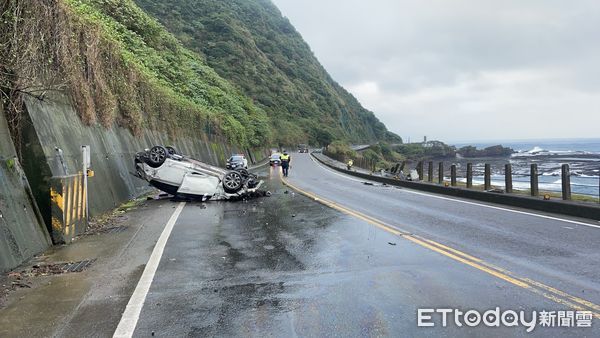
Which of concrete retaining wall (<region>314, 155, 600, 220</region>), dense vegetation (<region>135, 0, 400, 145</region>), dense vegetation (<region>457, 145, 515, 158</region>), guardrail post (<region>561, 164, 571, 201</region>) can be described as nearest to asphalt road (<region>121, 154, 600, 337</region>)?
concrete retaining wall (<region>314, 155, 600, 220</region>)

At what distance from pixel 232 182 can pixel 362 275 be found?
32.7ft

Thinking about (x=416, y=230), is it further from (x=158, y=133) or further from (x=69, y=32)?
(x=158, y=133)

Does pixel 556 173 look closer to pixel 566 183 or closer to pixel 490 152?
pixel 566 183

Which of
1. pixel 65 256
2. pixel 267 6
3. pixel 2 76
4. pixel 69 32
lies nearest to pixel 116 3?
pixel 69 32

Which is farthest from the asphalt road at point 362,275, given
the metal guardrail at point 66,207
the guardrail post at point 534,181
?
the guardrail post at point 534,181

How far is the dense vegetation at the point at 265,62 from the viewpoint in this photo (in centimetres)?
9156

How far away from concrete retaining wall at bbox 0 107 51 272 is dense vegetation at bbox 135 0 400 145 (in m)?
80.6

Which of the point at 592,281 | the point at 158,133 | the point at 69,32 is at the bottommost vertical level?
the point at 592,281

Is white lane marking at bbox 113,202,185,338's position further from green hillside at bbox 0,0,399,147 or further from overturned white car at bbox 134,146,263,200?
overturned white car at bbox 134,146,263,200

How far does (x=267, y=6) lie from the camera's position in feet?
505

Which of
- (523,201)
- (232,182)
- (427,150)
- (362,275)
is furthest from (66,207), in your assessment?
(427,150)

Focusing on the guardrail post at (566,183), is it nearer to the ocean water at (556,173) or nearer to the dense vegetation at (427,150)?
the ocean water at (556,173)

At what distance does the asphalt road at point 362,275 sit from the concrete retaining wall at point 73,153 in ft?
7.98

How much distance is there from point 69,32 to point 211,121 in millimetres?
27552
